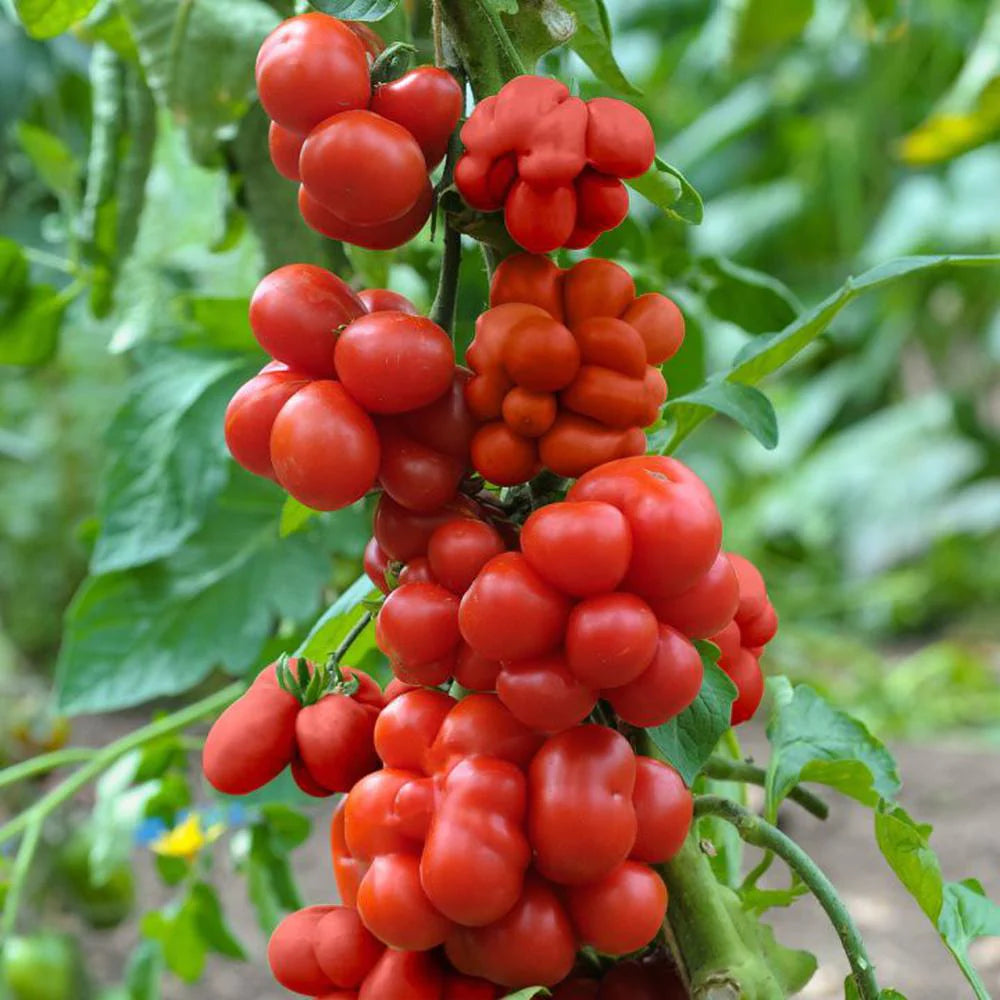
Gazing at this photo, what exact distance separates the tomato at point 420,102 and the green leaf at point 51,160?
594 millimetres

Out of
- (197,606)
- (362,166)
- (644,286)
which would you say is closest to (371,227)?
(362,166)

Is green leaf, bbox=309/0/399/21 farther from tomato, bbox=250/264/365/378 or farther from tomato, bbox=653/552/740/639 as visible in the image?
tomato, bbox=653/552/740/639

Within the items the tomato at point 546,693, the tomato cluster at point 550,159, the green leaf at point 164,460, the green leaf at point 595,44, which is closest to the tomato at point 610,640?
the tomato at point 546,693

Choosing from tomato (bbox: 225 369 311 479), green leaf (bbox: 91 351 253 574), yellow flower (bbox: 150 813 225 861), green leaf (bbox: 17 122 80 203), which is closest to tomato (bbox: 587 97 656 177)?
tomato (bbox: 225 369 311 479)

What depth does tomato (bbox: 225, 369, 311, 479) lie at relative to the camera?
1.13 ft

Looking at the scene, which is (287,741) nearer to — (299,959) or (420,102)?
(299,959)

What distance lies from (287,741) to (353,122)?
19cm

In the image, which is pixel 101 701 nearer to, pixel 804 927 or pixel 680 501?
pixel 680 501

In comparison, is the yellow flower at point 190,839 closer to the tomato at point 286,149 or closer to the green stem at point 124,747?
the green stem at point 124,747

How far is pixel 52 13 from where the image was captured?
512 mm

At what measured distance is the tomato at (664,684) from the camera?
0.32 metres

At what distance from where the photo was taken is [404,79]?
36 cm

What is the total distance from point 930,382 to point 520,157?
3.51 m

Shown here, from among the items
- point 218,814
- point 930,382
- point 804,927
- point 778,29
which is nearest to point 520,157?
point 218,814
